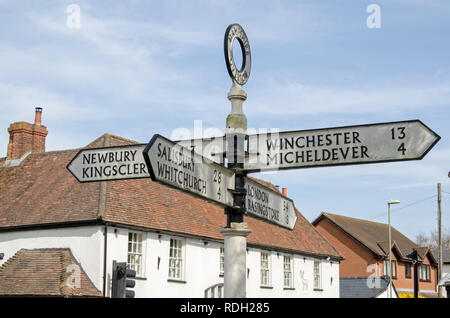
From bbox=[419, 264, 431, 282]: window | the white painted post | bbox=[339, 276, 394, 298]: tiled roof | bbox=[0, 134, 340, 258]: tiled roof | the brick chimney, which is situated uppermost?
the brick chimney

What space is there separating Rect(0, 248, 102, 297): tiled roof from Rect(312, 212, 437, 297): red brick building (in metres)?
29.7

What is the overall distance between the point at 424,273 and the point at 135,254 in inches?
1577

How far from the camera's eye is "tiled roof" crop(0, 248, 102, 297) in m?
20.7

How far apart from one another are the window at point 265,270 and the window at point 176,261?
21.9 ft

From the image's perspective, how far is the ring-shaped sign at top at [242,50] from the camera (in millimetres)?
5410

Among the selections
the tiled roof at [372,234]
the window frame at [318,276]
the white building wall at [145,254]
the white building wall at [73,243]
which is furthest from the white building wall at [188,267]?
the tiled roof at [372,234]

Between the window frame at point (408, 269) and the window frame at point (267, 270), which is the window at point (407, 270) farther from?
the window frame at point (267, 270)

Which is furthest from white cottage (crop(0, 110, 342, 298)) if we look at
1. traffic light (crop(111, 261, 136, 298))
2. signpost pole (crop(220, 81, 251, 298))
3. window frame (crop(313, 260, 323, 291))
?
signpost pole (crop(220, 81, 251, 298))

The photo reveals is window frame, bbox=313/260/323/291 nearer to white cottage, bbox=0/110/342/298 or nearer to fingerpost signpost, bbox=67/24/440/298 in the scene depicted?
white cottage, bbox=0/110/342/298

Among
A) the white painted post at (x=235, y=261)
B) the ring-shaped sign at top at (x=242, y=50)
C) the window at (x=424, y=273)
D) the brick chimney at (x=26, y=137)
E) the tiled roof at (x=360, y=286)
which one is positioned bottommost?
the tiled roof at (x=360, y=286)

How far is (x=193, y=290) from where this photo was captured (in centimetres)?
2478

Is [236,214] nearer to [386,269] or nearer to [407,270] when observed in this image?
[386,269]
